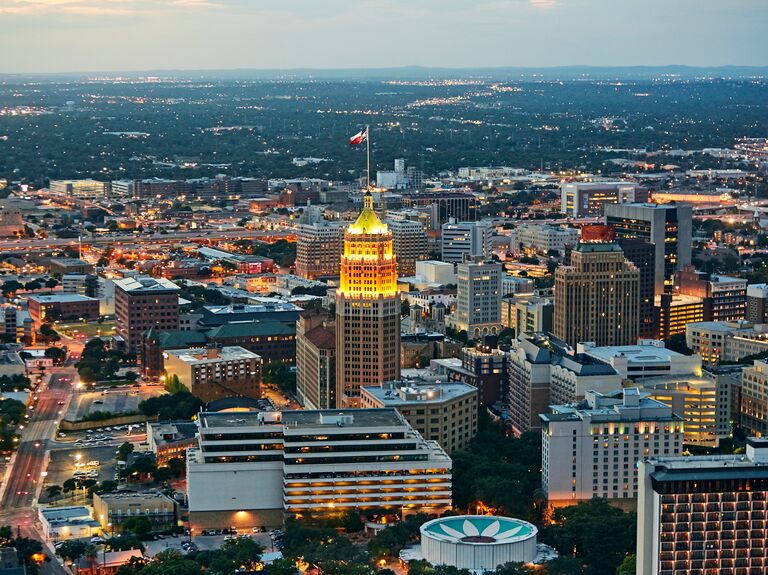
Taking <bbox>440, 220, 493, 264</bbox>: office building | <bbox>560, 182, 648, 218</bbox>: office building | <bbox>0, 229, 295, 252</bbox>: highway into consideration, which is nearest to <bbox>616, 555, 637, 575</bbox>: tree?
<bbox>440, 220, 493, 264</bbox>: office building

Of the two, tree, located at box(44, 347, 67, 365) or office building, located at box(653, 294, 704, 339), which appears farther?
office building, located at box(653, 294, 704, 339)

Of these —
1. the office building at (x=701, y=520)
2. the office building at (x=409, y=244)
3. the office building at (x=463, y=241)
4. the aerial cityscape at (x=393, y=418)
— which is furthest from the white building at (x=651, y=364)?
the office building at (x=409, y=244)

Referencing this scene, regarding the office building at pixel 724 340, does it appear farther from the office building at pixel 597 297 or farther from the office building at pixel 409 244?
the office building at pixel 409 244

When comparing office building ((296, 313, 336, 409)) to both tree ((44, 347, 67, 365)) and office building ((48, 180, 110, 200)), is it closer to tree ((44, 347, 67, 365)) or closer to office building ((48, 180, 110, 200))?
tree ((44, 347, 67, 365))

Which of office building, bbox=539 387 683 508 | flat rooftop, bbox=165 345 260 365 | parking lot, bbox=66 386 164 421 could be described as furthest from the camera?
flat rooftop, bbox=165 345 260 365

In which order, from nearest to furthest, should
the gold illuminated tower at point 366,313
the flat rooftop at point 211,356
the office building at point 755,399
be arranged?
1. the gold illuminated tower at point 366,313
2. the office building at point 755,399
3. the flat rooftop at point 211,356
